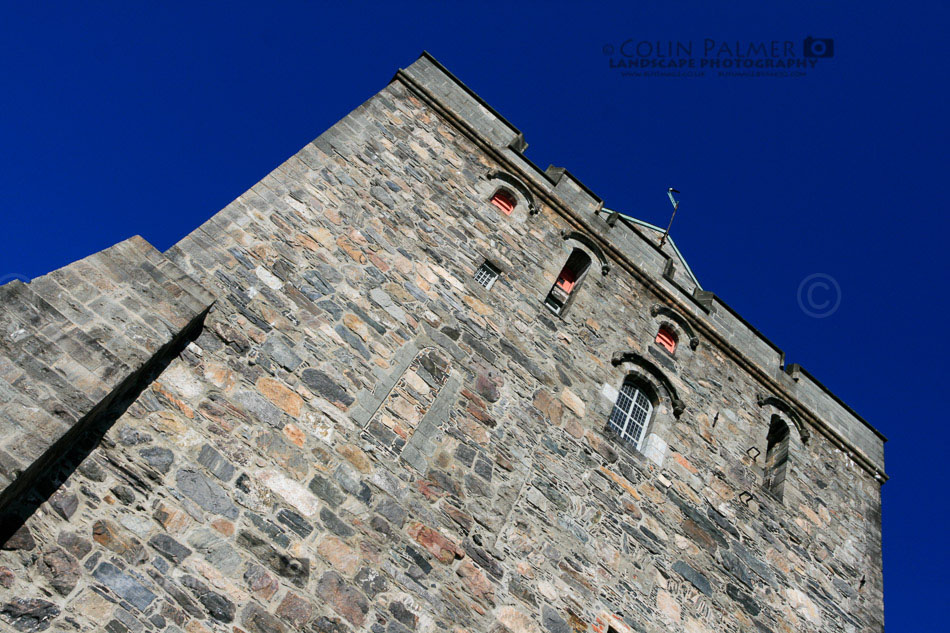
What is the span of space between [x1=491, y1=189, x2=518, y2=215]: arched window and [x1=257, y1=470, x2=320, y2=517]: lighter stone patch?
517cm

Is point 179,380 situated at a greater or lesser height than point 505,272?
lesser

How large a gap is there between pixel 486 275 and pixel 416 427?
100 inches

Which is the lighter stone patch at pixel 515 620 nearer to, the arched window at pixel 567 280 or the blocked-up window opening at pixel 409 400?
the blocked-up window opening at pixel 409 400

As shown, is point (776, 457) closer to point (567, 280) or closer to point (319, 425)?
point (567, 280)

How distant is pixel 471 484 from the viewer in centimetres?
670

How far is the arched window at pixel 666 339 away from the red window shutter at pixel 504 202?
2.76 metres

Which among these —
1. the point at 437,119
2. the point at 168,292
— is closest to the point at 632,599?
the point at 168,292

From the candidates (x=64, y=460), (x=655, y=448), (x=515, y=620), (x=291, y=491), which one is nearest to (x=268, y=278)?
(x=291, y=491)

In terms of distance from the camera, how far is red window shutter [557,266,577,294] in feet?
31.9

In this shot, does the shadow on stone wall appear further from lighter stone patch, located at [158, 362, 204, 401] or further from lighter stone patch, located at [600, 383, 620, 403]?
lighter stone patch, located at [600, 383, 620, 403]

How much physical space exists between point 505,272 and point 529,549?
11.5 feet

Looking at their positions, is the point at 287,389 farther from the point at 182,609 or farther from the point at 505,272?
the point at 505,272

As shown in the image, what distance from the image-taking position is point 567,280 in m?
9.89

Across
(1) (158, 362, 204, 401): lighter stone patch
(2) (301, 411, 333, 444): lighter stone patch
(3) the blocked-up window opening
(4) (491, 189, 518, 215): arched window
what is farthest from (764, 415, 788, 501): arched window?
(1) (158, 362, 204, 401): lighter stone patch
